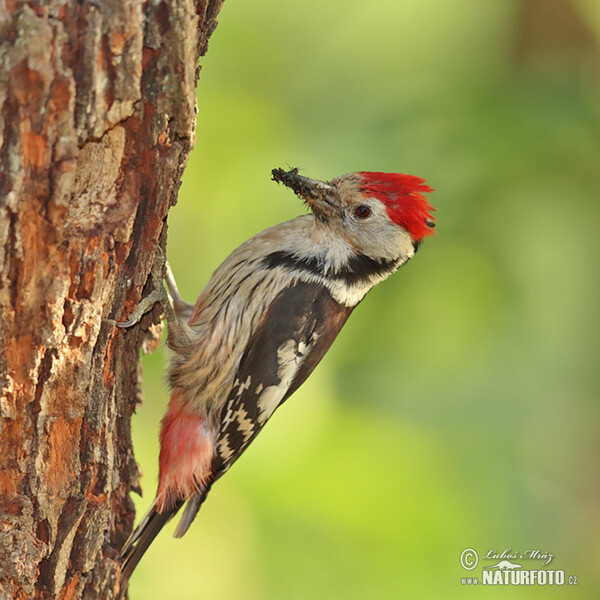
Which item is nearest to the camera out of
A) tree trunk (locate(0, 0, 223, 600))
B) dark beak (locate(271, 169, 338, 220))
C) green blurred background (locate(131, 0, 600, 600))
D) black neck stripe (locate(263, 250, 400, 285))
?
tree trunk (locate(0, 0, 223, 600))

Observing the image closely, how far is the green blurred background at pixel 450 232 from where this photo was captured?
340 cm

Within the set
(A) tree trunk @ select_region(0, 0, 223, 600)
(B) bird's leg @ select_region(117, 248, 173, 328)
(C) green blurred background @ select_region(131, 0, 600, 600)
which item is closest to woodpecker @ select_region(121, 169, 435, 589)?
(B) bird's leg @ select_region(117, 248, 173, 328)

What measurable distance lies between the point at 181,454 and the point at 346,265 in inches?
40.3

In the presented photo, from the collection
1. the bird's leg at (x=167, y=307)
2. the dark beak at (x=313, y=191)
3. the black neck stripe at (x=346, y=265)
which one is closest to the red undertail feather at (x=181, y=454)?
the bird's leg at (x=167, y=307)

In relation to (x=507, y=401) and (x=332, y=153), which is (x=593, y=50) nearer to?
(x=332, y=153)

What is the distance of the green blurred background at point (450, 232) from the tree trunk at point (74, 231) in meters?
1.29

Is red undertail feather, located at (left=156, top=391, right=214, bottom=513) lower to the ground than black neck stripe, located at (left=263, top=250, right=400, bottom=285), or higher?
lower

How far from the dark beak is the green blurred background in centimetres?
31

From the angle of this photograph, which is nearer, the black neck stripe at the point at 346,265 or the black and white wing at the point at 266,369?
the black and white wing at the point at 266,369

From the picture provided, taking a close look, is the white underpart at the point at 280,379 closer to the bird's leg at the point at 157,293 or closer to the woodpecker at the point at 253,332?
the woodpecker at the point at 253,332

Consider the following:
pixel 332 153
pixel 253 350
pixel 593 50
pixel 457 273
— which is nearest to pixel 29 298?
pixel 253 350

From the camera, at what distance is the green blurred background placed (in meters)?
3.40

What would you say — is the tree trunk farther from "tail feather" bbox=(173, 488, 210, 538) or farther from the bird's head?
the bird's head

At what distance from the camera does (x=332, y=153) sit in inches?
140
